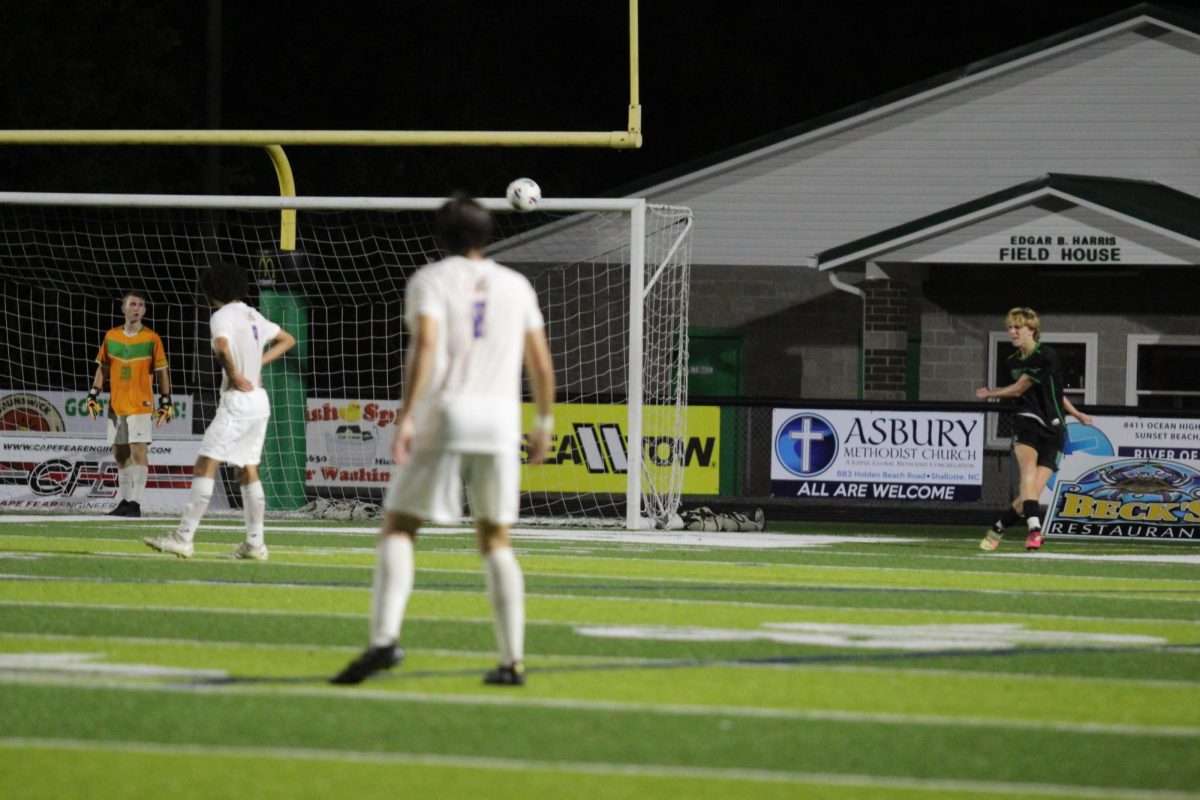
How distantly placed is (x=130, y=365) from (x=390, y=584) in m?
12.4

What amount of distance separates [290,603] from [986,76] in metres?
19.8

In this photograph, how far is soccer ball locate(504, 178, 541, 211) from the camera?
59.3 ft

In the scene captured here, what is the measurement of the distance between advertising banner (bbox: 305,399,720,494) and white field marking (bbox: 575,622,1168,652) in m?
10.3

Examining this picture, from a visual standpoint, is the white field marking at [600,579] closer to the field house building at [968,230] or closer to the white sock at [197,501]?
the white sock at [197,501]

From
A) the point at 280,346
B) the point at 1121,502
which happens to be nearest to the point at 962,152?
the point at 1121,502

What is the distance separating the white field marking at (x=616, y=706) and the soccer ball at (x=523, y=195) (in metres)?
10.6

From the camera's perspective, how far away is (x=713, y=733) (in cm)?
691

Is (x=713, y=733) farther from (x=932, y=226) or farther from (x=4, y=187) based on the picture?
(x=4, y=187)

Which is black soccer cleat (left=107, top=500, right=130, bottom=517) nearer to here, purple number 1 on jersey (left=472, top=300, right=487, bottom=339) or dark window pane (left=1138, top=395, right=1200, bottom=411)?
purple number 1 on jersey (left=472, top=300, right=487, bottom=339)

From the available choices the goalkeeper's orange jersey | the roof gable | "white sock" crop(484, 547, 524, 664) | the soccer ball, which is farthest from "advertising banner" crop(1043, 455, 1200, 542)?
"white sock" crop(484, 547, 524, 664)

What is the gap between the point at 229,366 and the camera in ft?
43.8

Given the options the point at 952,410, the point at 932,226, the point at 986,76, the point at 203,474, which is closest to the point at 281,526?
the point at 203,474

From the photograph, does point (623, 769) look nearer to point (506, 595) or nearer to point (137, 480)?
point (506, 595)

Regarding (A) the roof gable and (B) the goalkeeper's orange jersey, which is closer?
(B) the goalkeeper's orange jersey
